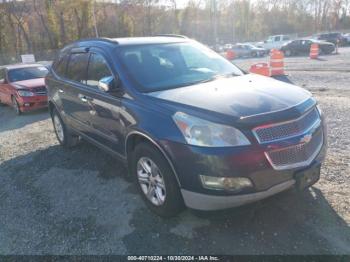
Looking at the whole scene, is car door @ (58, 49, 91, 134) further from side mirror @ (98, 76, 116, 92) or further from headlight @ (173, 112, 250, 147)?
headlight @ (173, 112, 250, 147)

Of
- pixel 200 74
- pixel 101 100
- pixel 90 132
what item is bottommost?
pixel 90 132

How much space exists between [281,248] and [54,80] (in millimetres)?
4776

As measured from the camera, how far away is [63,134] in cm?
616

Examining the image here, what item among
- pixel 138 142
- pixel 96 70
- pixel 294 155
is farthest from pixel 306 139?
pixel 96 70

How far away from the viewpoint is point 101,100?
4238mm

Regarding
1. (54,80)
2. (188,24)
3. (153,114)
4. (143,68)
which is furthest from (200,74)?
(188,24)

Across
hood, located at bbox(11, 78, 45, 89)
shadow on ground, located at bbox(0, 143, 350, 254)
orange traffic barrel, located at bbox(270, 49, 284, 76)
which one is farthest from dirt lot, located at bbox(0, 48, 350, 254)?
orange traffic barrel, located at bbox(270, 49, 284, 76)

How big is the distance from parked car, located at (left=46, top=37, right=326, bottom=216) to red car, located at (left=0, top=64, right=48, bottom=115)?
598 centimetres

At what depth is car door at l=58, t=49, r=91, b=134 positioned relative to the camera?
15.8 feet

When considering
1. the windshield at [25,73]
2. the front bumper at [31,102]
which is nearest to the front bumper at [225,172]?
the front bumper at [31,102]

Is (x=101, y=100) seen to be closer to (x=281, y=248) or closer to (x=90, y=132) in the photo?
(x=90, y=132)

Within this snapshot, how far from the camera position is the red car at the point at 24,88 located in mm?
9906

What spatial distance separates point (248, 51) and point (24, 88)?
25.6 m

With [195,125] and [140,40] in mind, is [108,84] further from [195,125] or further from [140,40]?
[195,125]
